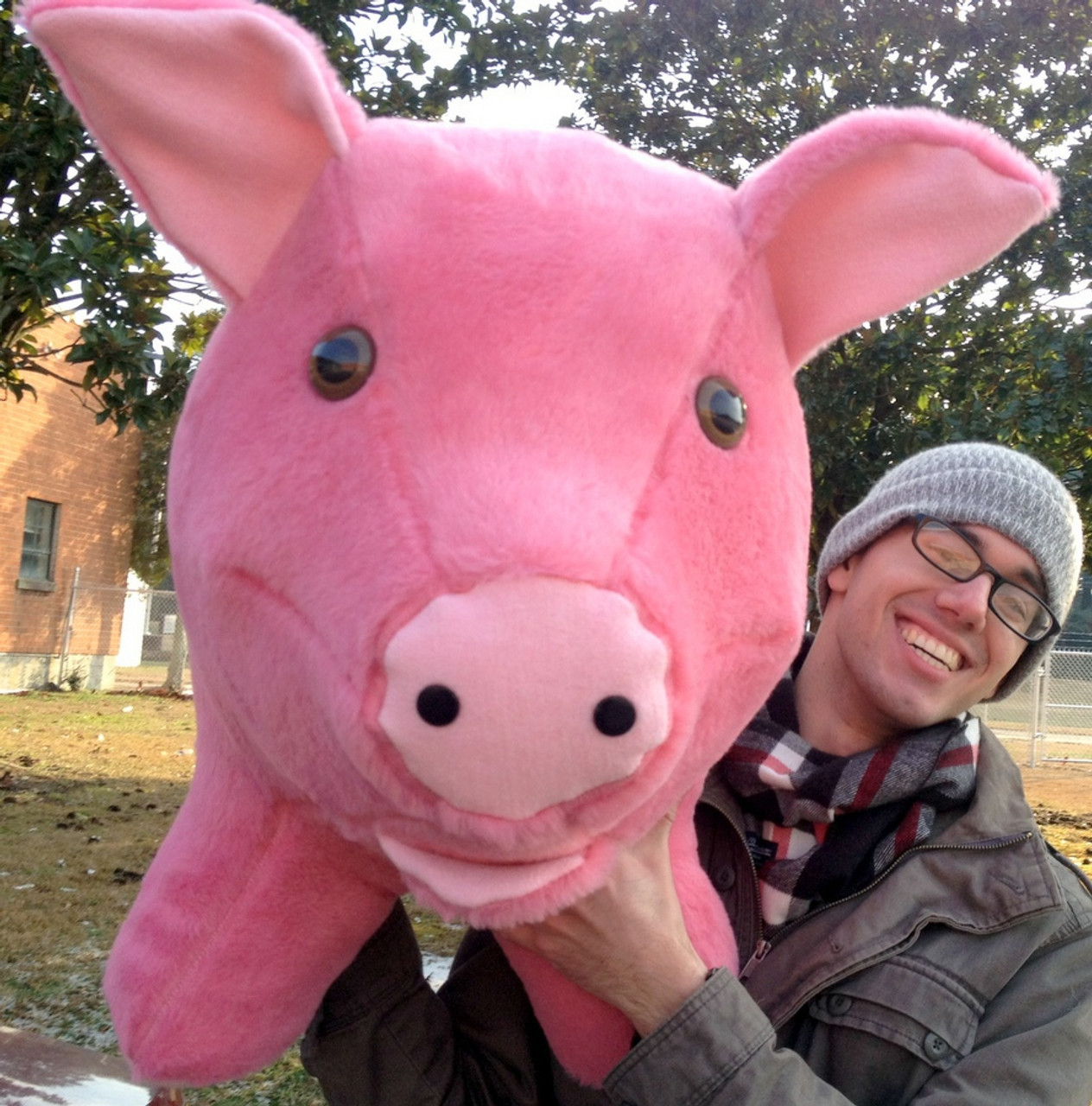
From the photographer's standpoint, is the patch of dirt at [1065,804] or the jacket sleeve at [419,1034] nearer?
the jacket sleeve at [419,1034]

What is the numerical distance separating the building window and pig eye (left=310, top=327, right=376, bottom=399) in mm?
18628

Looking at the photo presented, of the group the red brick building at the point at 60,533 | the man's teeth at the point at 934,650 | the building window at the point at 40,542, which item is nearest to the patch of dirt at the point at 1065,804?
the man's teeth at the point at 934,650

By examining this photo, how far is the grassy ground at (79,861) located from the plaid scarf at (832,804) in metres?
2.91

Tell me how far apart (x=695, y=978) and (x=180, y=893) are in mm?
708

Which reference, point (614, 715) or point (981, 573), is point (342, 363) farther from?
point (981, 573)

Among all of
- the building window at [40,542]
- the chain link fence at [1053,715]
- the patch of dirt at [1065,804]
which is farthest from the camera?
the building window at [40,542]

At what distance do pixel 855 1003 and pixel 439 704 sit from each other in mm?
1207

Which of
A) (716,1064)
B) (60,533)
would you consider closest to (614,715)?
(716,1064)

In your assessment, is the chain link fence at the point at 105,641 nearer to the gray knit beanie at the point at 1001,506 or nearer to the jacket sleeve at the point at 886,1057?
the gray knit beanie at the point at 1001,506

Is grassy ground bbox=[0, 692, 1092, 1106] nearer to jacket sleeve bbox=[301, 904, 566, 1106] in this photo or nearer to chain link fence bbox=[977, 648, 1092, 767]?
chain link fence bbox=[977, 648, 1092, 767]

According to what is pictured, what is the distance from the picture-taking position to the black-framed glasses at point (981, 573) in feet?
6.95

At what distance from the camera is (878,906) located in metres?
1.93

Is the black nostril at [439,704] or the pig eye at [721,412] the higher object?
the pig eye at [721,412]

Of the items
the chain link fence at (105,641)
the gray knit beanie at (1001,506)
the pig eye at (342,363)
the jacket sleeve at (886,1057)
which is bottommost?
the chain link fence at (105,641)
